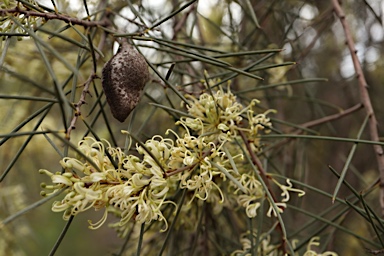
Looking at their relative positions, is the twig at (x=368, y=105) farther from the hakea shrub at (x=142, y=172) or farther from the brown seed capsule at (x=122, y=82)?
the brown seed capsule at (x=122, y=82)

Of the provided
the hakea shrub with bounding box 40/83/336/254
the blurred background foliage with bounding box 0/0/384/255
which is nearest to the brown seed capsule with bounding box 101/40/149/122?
the hakea shrub with bounding box 40/83/336/254

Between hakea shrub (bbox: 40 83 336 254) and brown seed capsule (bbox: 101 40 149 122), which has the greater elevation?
brown seed capsule (bbox: 101 40 149 122)

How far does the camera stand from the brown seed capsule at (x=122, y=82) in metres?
0.49

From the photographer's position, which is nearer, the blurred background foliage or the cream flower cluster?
the cream flower cluster

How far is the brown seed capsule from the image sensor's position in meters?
0.49

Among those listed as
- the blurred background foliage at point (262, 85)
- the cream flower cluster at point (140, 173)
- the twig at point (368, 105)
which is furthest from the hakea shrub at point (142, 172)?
the blurred background foliage at point (262, 85)

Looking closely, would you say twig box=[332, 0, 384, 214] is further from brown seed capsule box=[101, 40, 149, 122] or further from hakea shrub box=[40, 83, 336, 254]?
brown seed capsule box=[101, 40, 149, 122]

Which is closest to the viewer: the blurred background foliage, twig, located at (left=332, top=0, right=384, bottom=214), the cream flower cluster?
the cream flower cluster

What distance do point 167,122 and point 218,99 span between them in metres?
0.57

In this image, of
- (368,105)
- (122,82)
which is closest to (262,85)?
(368,105)

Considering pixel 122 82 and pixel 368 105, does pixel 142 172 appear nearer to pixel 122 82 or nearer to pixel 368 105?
pixel 122 82

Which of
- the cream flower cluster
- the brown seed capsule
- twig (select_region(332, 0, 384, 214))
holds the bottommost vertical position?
the cream flower cluster

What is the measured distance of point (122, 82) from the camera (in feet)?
1.62

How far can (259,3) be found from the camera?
1.17 meters
